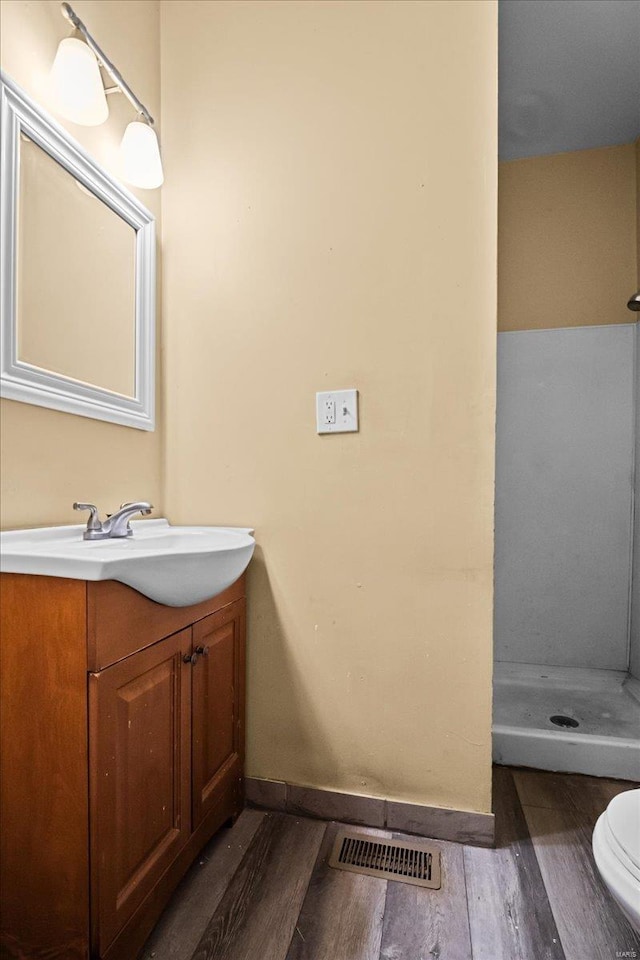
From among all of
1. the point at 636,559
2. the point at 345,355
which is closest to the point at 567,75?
the point at 345,355

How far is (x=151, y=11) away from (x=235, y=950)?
7.92 feet

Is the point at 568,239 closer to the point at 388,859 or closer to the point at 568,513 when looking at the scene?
the point at 568,513

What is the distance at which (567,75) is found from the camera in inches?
76.8

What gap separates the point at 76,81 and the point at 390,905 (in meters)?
1.95

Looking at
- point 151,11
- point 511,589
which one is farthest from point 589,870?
point 151,11

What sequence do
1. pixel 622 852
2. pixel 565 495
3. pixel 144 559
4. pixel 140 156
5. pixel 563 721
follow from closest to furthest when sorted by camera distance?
pixel 622 852, pixel 144 559, pixel 140 156, pixel 563 721, pixel 565 495

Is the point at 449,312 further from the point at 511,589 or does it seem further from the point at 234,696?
the point at 511,589

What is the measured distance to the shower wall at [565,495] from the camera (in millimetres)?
2189

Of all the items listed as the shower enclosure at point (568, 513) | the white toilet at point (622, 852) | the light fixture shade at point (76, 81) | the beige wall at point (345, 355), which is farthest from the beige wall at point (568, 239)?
the white toilet at point (622, 852)

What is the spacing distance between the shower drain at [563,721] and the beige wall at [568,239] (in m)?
1.66

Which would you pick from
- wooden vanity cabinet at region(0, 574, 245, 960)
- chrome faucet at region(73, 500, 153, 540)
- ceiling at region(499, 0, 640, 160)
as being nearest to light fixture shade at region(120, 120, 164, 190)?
chrome faucet at region(73, 500, 153, 540)

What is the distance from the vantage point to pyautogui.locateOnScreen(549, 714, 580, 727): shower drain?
1.78 meters

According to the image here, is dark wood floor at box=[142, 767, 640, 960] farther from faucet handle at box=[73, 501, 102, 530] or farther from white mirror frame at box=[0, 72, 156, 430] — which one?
white mirror frame at box=[0, 72, 156, 430]

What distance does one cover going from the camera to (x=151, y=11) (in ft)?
4.91
